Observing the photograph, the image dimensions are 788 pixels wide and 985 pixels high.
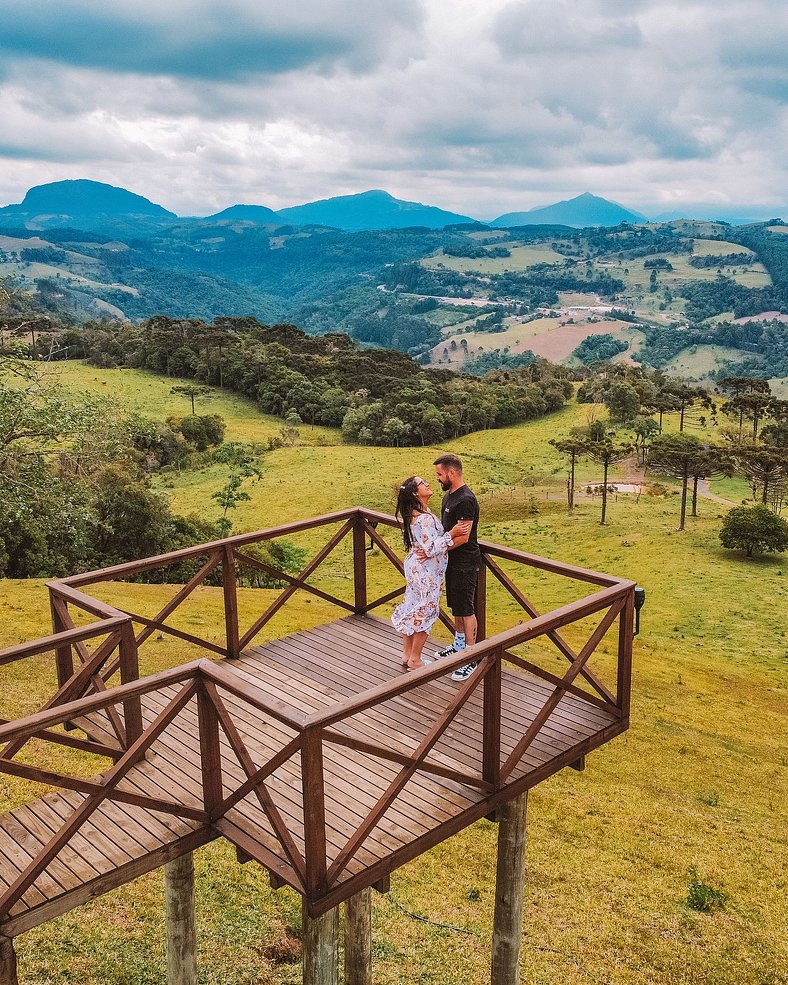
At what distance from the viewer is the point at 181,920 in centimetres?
780

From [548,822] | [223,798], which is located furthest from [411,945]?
[223,798]

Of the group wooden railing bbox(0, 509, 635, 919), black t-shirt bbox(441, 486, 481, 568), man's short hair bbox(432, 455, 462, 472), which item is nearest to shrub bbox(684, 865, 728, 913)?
→ wooden railing bbox(0, 509, 635, 919)

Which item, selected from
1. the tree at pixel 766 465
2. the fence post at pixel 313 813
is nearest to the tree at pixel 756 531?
the tree at pixel 766 465

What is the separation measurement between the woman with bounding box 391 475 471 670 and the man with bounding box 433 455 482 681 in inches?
5.1

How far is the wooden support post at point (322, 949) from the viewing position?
7480 mm

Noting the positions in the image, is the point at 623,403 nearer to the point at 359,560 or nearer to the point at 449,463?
the point at 359,560

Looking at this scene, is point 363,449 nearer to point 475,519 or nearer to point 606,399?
point 606,399

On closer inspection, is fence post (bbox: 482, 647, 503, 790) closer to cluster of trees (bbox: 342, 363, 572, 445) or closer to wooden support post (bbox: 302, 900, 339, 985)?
wooden support post (bbox: 302, 900, 339, 985)

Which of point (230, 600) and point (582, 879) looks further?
point (582, 879)

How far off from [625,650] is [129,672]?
17.1ft

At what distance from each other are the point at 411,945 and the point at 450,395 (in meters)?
82.8

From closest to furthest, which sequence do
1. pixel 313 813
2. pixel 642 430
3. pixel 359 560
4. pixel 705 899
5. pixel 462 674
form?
pixel 313 813 → pixel 462 674 → pixel 359 560 → pixel 705 899 → pixel 642 430

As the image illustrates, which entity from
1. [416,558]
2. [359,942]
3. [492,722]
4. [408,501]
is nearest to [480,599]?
[416,558]

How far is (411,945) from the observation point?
1225cm
